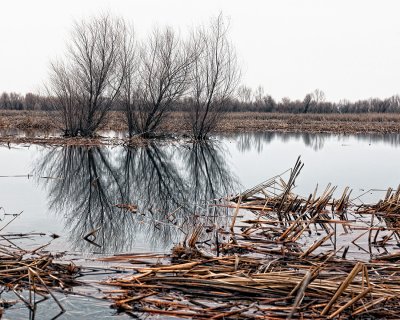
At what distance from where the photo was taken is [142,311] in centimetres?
421

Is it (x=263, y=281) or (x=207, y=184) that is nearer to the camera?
(x=263, y=281)

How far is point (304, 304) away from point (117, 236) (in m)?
3.59

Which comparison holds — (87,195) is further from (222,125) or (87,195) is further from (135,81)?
(222,125)

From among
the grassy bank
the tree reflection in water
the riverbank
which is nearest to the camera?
the tree reflection in water

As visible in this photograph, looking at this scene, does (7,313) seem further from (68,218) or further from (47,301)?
(68,218)

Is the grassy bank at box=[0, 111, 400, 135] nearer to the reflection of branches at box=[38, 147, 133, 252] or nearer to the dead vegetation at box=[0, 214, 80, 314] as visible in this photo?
the reflection of branches at box=[38, 147, 133, 252]

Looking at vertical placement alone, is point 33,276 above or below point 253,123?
below

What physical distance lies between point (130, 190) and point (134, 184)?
0.96 m

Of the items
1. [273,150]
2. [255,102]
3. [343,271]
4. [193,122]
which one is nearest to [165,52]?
[193,122]

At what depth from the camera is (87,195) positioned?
10.5m

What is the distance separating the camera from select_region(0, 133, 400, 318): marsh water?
7.19 meters

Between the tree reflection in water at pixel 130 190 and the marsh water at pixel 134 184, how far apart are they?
0.02 meters

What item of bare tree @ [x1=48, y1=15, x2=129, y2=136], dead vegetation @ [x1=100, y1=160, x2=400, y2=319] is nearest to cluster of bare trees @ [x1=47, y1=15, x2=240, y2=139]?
bare tree @ [x1=48, y1=15, x2=129, y2=136]

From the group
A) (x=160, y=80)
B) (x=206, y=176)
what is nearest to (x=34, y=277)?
(x=206, y=176)
